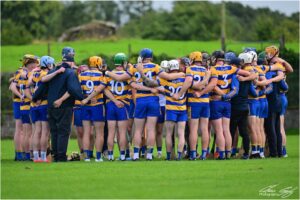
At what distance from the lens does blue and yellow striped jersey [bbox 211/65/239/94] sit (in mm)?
21703

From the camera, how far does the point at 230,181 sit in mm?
16766

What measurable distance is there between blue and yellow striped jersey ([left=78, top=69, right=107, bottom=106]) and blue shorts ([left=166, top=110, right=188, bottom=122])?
5.24ft

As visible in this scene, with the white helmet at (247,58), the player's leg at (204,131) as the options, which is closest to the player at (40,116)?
the player's leg at (204,131)

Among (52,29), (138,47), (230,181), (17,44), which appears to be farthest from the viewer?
(52,29)

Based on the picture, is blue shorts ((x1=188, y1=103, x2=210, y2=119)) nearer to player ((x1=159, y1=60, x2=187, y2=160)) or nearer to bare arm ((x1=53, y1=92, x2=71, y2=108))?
player ((x1=159, y1=60, x2=187, y2=160))

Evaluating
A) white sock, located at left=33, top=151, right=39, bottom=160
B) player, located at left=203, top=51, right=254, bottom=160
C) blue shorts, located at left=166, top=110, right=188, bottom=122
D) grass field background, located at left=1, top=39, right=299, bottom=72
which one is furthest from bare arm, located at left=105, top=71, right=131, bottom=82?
grass field background, located at left=1, top=39, right=299, bottom=72

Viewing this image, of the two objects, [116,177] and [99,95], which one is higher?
Result: [99,95]

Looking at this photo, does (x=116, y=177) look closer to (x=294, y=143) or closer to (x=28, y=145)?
(x=28, y=145)

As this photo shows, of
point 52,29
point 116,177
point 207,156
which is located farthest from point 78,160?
point 52,29

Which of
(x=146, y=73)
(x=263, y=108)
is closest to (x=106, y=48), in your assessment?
(x=263, y=108)

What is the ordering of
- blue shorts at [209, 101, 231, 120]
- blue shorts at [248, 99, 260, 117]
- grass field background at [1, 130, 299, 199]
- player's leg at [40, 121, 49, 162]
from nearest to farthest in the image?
grass field background at [1, 130, 299, 199] → player's leg at [40, 121, 49, 162] → blue shorts at [209, 101, 231, 120] → blue shorts at [248, 99, 260, 117]

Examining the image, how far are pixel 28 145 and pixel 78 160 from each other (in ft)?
4.49

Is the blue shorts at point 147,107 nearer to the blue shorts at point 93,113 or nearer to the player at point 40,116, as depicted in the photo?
the blue shorts at point 93,113

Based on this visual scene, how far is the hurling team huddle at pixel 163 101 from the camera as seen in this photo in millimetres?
21406
